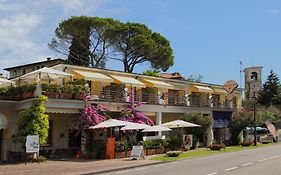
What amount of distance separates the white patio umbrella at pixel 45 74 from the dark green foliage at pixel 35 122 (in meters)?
2.20

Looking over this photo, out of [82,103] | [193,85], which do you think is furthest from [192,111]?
[82,103]

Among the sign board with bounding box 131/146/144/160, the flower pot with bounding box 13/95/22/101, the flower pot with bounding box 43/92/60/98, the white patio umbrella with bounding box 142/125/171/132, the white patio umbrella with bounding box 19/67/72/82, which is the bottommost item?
the sign board with bounding box 131/146/144/160

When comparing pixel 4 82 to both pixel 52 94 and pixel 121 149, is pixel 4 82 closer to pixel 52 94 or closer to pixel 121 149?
pixel 52 94

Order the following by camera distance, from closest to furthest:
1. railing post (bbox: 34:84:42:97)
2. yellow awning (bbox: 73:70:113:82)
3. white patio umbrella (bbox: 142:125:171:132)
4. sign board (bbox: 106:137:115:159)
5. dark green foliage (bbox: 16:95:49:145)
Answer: dark green foliage (bbox: 16:95:49:145)
railing post (bbox: 34:84:42:97)
sign board (bbox: 106:137:115:159)
white patio umbrella (bbox: 142:125:171:132)
yellow awning (bbox: 73:70:113:82)

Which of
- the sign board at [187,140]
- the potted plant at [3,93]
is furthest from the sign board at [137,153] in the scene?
the potted plant at [3,93]

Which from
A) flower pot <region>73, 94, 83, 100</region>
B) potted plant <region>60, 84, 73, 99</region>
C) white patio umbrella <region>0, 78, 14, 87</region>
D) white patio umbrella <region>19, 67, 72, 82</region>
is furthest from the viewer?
white patio umbrella <region>0, 78, 14, 87</region>

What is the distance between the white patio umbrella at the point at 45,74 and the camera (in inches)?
1191

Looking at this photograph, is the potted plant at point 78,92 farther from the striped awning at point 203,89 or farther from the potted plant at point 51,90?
the striped awning at point 203,89

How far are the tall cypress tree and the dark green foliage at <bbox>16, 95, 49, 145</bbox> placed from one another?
2289 inches

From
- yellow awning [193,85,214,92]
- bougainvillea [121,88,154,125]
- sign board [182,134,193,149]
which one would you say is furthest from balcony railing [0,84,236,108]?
sign board [182,134,193,149]

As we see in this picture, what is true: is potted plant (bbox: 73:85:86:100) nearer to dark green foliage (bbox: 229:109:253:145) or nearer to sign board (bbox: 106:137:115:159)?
sign board (bbox: 106:137:115:159)

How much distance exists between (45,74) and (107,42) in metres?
24.5

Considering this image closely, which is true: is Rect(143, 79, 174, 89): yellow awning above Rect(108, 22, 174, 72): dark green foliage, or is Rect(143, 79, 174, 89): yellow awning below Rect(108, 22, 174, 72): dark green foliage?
below

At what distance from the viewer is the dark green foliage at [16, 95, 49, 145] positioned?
2753 cm
